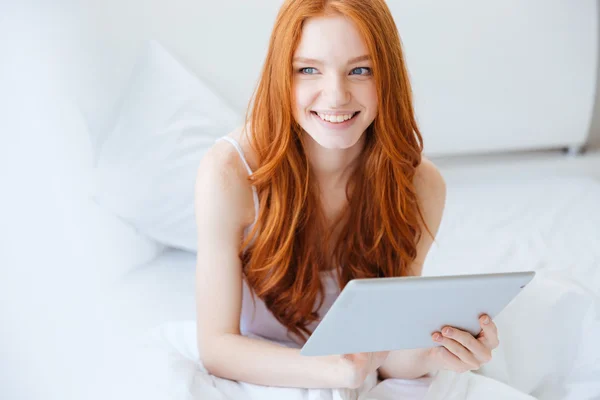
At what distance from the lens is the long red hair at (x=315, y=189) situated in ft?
3.51

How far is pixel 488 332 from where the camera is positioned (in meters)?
1.02

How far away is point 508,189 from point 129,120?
123 centimetres

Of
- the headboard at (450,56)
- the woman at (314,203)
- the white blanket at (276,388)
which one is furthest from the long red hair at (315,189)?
the headboard at (450,56)

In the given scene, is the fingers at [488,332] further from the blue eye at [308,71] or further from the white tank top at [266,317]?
the blue eye at [308,71]

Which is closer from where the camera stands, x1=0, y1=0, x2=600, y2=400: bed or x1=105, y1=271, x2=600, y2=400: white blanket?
x1=105, y1=271, x2=600, y2=400: white blanket

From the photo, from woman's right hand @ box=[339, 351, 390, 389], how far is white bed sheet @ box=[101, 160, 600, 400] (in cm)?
3

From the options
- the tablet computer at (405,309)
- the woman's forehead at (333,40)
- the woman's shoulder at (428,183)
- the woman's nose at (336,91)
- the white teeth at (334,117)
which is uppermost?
the woman's forehead at (333,40)

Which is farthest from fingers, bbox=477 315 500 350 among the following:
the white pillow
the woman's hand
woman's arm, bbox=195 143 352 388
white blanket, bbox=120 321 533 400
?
the white pillow

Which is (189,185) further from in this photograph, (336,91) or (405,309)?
(405,309)

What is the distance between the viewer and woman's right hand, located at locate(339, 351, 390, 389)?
1065 mm

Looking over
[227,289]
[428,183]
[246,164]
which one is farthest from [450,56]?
[227,289]

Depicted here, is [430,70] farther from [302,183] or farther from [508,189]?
[302,183]

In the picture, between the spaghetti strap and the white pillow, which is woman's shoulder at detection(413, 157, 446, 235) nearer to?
the spaghetti strap

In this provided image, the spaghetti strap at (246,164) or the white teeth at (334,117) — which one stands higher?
the white teeth at (334,117)
